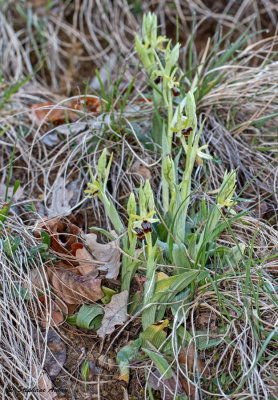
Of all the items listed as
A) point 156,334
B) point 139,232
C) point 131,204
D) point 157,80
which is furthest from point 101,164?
Result: point 156,334

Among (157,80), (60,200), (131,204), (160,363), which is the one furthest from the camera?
(60,200)

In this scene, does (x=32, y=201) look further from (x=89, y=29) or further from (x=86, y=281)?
(x=89, y=29)

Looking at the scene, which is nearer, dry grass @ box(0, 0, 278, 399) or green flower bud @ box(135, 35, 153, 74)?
dry grass @ box(0, 0, 278, 399)

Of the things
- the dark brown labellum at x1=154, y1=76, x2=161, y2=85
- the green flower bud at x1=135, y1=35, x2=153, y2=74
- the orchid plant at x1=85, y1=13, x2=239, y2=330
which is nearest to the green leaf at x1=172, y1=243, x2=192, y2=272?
the orchid plant at x1=85, y1=13, x2=239, y2=330

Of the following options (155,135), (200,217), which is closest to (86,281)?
(200,217)

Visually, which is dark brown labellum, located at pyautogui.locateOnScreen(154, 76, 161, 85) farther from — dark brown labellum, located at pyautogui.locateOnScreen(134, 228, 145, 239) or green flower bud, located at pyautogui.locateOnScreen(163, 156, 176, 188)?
dark brown labellum, located at pyautogui.locateOnScreen(134, 228, 145, 239)

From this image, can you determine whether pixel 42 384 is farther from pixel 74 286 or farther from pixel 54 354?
pixel 74 286
